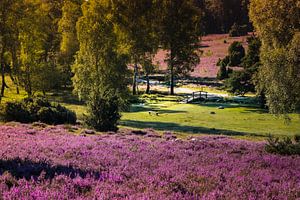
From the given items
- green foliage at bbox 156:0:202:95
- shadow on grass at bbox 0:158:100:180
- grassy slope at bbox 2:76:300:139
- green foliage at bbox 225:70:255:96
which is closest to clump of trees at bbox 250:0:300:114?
grassy slope at bbox 2:76:300:139

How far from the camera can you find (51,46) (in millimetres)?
75250

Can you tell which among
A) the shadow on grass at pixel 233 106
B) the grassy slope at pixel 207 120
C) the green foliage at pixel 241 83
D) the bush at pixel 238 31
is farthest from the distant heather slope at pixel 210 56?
the grassy slope at pixel 207 120

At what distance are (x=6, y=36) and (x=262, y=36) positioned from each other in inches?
1303

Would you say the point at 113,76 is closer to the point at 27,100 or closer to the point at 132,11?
the point at 27,100

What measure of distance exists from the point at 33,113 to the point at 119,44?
92.6 feet

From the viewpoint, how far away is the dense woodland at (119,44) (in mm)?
32438

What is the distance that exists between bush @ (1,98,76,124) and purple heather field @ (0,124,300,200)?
46.4 feet

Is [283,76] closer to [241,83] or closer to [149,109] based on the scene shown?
[149,109]

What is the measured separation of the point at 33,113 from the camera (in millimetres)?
28234

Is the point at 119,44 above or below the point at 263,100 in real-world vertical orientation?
above

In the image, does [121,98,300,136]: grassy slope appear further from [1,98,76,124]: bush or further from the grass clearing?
[1,98,76,124]: bush

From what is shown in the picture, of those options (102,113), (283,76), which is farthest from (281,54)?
(102,113)

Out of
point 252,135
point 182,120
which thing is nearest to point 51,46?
point 182,120

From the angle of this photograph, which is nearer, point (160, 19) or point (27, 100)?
point (27, 100)
